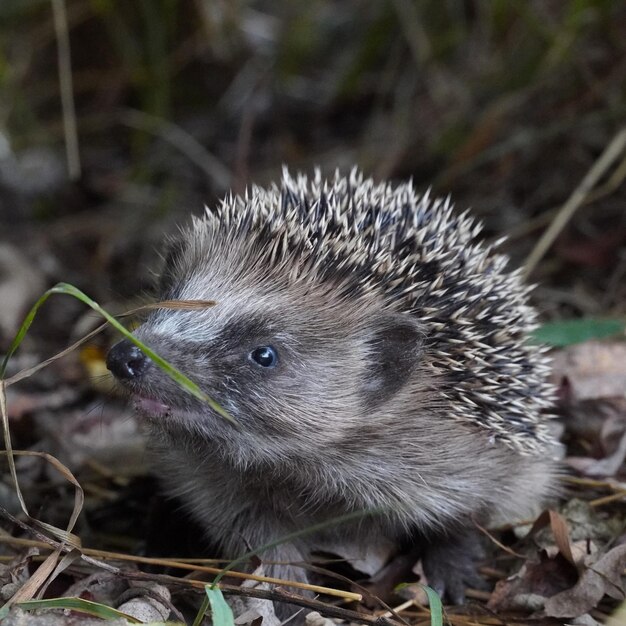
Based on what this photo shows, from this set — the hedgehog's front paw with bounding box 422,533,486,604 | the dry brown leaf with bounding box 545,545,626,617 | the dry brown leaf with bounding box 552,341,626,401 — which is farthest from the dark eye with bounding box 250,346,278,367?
the dry brown leaf with bounding box 552,341,626,401

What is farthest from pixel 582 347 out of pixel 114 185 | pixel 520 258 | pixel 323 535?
pixel 114 185

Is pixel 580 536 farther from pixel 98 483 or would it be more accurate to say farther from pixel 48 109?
pixel 48 109

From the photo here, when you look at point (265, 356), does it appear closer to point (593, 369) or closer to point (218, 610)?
point (218, 610)

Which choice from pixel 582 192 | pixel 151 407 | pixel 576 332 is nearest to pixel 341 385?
pixel 151 407

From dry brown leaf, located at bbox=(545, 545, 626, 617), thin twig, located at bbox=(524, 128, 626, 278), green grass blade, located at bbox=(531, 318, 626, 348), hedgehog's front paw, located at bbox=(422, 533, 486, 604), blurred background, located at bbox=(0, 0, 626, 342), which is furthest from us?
blurred background, located at bbox=(0, 0, 626, 342)

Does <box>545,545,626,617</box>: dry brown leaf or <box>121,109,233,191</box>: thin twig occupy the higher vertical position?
<box>121,109,233,191</box>: thin twig

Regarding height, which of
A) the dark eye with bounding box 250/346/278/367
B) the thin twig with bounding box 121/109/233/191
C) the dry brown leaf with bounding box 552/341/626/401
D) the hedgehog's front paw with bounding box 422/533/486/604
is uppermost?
the thin twig with bounding box 121/109/233/191

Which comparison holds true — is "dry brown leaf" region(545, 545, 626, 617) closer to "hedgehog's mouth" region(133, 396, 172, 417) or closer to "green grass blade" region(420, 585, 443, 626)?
"green grass blade" region(420, 585, 443, 626)

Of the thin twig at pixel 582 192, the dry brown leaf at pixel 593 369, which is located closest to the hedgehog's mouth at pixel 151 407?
the dry brown leaf at pixel 593 369
